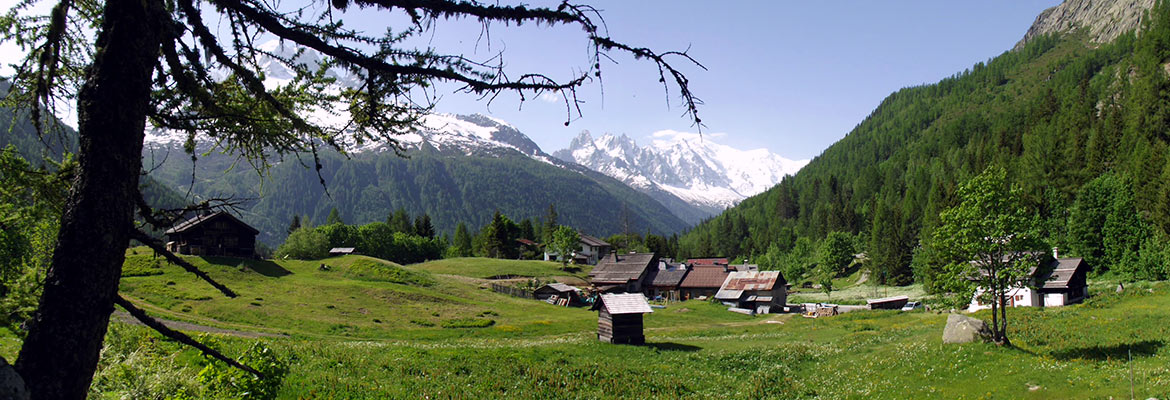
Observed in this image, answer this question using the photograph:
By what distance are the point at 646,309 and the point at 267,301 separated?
1502 inches

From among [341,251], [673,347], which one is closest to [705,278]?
[673,347]

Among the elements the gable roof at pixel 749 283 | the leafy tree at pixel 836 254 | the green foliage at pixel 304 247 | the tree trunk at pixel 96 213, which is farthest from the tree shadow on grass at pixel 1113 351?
the leafy tree at pixel 836 254

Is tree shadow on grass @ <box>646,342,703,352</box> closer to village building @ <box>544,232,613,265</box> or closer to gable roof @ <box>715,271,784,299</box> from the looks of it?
gable roof @ <box>715,271,784,299</box>

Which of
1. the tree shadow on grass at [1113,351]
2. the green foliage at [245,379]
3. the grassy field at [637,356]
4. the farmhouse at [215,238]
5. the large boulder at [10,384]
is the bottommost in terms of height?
the grassy field at [637,356]

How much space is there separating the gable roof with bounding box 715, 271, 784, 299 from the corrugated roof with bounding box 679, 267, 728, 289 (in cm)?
517

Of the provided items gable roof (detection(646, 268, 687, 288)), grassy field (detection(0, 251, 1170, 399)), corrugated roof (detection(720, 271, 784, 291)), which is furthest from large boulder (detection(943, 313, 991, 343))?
gable roof (detection(646, 268, 687, 288))

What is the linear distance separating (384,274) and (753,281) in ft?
173

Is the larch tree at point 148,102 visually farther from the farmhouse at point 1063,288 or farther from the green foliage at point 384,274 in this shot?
the green foliage at point 384,274

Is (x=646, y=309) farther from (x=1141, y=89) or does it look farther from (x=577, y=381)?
(x=1141, y=89)

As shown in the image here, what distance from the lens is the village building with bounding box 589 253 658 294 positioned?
319ft

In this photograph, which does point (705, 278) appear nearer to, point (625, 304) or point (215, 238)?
point (625, 304)

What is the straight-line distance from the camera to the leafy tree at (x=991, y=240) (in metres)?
27.5

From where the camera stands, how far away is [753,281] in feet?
277

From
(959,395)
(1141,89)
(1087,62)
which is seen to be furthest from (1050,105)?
(959,395)
